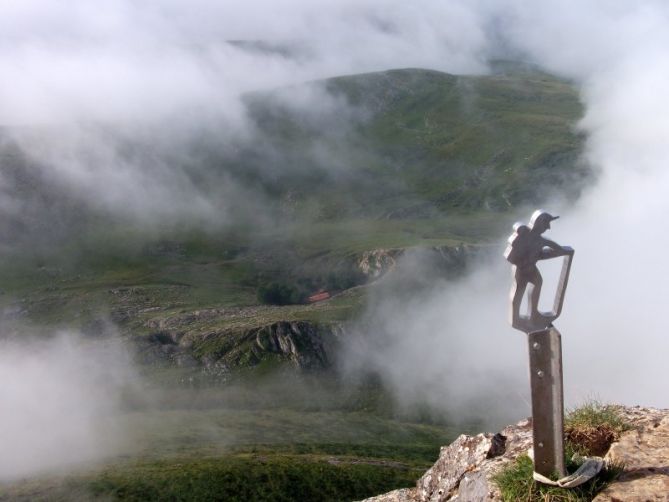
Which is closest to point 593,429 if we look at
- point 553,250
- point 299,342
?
point 553,250

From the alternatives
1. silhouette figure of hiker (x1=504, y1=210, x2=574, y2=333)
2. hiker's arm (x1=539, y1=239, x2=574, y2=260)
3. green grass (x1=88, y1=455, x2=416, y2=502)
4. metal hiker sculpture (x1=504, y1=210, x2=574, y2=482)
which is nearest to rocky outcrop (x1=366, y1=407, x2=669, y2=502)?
metal hiker sculpture (x1=504, y1=210, x2=574, y2=482)

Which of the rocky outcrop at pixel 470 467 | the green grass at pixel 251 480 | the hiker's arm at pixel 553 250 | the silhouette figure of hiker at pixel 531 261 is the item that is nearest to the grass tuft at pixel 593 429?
the rocky outcrop at pixel 470 467

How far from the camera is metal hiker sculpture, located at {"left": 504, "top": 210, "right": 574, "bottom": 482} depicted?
13.5 m

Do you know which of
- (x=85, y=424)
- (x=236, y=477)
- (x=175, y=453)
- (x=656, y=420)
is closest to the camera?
(x=656, y=420)

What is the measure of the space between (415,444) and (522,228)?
117459mm

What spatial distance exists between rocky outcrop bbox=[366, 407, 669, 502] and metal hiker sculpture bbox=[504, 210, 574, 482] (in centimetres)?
151

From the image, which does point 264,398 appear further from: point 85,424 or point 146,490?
point 146,490

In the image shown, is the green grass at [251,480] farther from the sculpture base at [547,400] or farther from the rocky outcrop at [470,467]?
the sculpture base at [547,400]

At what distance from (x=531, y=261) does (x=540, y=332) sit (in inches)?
66.0

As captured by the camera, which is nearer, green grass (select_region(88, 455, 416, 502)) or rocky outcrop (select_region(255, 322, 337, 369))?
green grass (select_region(88, 455, 416, 502))

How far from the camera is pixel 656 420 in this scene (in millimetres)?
16312

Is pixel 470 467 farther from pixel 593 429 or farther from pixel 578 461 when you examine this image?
pixel 578 461

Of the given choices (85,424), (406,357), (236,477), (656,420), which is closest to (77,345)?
(85,424)

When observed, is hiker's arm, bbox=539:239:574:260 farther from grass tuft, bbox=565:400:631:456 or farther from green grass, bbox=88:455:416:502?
green grass, bbox=88:455:416:502
